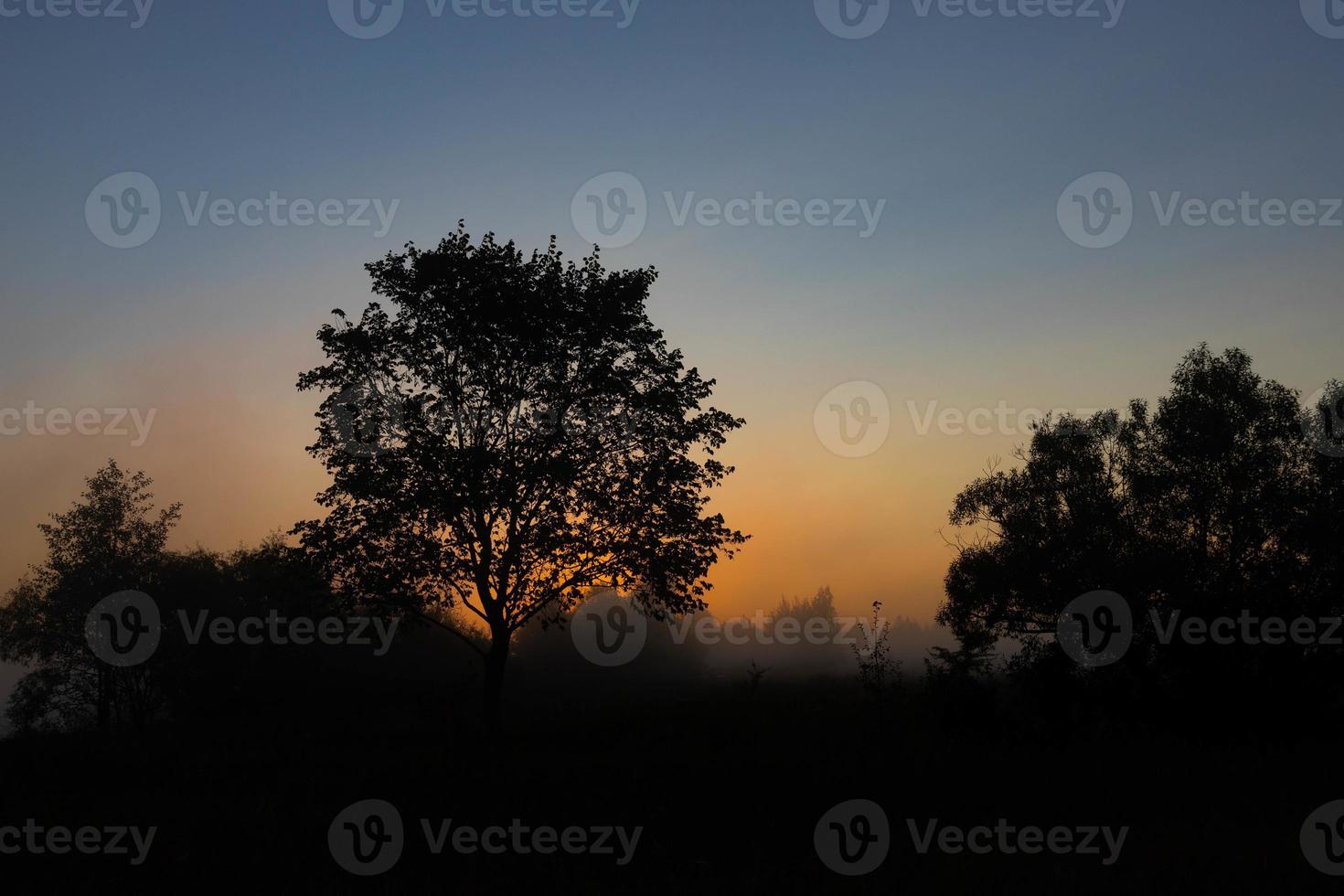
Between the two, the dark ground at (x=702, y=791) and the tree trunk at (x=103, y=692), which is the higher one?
the dark ground at (x=702, y=791)

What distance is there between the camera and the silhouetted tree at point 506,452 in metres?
26.0

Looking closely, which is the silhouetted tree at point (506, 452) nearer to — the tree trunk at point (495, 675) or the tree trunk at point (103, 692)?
the tree trunk at point (495, 675)

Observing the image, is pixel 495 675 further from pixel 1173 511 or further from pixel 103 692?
pixel 103 692

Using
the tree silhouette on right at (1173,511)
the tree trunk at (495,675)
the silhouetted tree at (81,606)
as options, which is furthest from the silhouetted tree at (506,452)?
the silhouetted tree at (81,606)

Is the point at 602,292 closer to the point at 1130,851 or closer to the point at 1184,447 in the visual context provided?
the point at 1130,851

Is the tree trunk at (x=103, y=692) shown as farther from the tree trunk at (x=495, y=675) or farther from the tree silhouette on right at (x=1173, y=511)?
the tree silhouette on right at (x=1173, y=511)

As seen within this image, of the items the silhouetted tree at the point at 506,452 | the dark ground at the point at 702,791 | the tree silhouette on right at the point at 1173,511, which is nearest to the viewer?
the dark ground at the point at 702,791

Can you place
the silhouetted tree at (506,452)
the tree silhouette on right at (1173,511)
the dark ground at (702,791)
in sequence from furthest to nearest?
the tree silhouette on right at (1173,511)
the silhouetted tree at (506,452)
the dark ground at (702,791)

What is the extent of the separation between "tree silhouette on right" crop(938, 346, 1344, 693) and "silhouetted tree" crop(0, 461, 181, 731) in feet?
164

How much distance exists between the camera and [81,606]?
51.3 m

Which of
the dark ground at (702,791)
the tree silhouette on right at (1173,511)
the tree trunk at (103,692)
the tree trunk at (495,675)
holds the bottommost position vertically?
the tree trunk at (103,692)

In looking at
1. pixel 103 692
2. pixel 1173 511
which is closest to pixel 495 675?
pixel 1173 511

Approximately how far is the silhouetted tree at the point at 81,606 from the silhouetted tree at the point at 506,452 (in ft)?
115

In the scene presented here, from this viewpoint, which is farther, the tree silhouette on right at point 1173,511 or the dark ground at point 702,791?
the tree silhouette on right at point 1173,511
